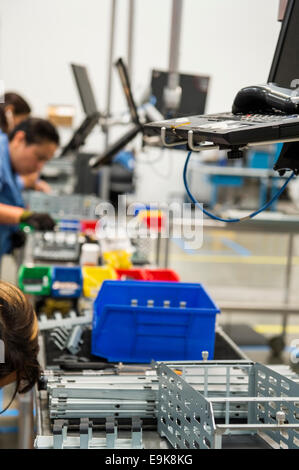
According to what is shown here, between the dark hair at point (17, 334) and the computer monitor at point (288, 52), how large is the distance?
78cm

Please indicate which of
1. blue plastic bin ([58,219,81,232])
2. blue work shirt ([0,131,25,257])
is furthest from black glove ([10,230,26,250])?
blue plastic bin ([58,219,81,232])

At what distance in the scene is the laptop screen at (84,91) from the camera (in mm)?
3914

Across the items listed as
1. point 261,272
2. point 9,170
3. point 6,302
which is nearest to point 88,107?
point 9,170

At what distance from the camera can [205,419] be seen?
1.03 metres

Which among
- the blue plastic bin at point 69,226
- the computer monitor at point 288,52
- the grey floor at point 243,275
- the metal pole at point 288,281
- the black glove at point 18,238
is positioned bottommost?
the grey floor at point 243,275

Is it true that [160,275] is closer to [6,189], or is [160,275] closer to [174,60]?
[174,60]

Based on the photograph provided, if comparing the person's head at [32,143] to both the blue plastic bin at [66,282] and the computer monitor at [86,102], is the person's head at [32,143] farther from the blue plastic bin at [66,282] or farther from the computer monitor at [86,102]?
the blue plastic bin at [66,282]

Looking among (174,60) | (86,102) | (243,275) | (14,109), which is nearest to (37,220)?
(86,102)

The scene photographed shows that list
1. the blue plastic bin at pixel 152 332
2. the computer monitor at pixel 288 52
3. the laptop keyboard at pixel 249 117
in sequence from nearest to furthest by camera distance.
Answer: the laptop keyboard at pixel 249 117 → the computer monitor at pixel 288 52 → the blue plastic bin at pixel 152 332

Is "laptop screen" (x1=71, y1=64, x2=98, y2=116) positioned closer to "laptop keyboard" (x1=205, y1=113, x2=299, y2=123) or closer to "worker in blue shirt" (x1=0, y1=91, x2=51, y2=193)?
"worker in blue shirt" (x1=0, y1=91, x2=51, y2=193)

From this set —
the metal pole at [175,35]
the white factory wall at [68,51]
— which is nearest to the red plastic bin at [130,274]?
the metal pole at [175,35]

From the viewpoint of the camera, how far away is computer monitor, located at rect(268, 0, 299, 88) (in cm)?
143

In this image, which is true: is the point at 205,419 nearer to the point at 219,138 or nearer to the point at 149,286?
the point at 219,138

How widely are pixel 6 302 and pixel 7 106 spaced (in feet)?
10.9
